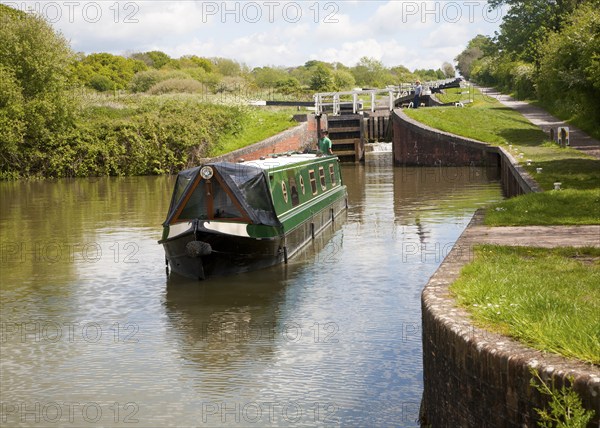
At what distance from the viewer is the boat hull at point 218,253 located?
13.3 meters

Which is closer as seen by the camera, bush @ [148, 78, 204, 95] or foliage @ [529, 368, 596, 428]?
foliage @ [529, 368, 596, 428]

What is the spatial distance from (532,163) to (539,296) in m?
17.0

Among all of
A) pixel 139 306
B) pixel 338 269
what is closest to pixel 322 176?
pixel 338 269

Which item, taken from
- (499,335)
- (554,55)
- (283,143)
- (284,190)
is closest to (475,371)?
(499,335)

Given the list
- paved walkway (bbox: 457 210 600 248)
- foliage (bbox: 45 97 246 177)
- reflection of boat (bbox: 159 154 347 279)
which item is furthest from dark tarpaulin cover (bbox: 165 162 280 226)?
foliage (bbox: 45 97 246 177)

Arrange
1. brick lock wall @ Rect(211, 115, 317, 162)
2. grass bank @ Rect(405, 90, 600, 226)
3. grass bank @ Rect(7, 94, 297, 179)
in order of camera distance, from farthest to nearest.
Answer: grass bank @ Rect(7, 94, 297, 179), brick lock wall @ Rect(211, 115, 317, 162), grass bank @ Rect(405, 90, 600, 226)

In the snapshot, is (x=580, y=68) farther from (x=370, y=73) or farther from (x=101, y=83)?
(x=370, y=73)

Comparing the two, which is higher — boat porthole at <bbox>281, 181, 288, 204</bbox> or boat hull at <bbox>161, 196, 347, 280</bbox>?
boat porthole at <bbox>281, 181, 288, 204</bbox>

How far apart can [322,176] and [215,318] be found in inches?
377

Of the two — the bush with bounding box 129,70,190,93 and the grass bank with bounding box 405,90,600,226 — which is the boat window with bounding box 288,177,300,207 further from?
the bush with bounding box 129,70,190,93

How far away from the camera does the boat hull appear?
1333 cm

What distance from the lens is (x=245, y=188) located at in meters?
14.2

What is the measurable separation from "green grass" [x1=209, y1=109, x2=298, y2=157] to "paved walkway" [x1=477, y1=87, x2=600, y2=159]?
35.2 ft

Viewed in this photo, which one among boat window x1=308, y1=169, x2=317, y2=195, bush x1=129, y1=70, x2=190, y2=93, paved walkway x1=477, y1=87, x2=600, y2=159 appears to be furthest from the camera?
bush x1=129, y1=70, x2=190, y2=93
